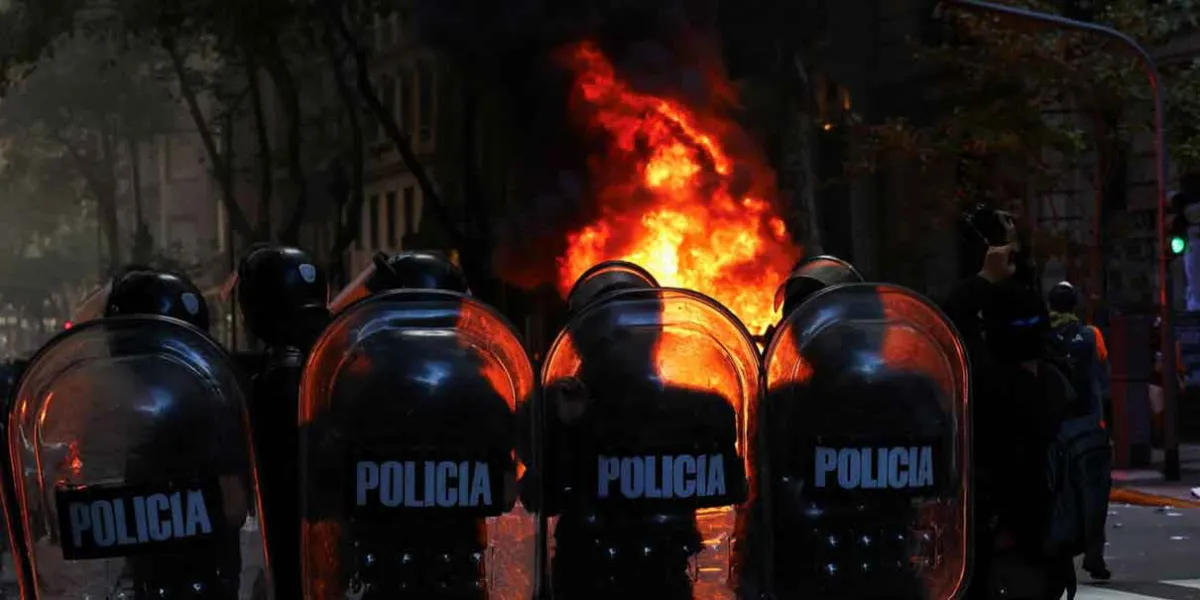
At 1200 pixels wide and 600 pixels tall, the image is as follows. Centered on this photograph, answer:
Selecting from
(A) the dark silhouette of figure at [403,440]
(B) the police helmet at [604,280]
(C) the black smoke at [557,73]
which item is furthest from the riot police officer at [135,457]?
(C) the black smoke at [557,73]

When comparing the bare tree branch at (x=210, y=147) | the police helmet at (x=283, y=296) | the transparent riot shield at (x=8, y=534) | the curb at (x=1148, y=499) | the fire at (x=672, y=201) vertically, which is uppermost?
the bare tree branch at (x=210, y=147)

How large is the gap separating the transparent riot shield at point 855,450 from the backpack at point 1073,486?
0.83 meters

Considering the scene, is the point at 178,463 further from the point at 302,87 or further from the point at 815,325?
the point at 302,87

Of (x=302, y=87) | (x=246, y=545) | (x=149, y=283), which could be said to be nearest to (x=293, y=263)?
(x=149, y=283)

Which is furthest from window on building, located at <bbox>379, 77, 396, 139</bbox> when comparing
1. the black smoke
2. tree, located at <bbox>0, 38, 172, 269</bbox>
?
the black smoke

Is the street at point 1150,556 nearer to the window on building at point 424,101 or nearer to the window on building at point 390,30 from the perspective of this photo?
the window on building at point 424,101

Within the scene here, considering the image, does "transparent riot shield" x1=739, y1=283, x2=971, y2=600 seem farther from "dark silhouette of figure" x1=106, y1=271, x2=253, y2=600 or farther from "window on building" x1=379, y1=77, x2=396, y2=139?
"window on building" x1=379, y1=77, x2=396, y2=139

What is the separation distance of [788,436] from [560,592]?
73 centimetres

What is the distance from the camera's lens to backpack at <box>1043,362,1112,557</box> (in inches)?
220

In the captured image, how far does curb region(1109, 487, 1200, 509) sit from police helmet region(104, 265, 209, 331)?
11070 mm

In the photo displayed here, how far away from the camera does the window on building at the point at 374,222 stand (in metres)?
17.0

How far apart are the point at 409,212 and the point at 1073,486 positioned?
12908 mm

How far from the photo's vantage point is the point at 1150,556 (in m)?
11.9

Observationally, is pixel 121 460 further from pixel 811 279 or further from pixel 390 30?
pixel 390 30
